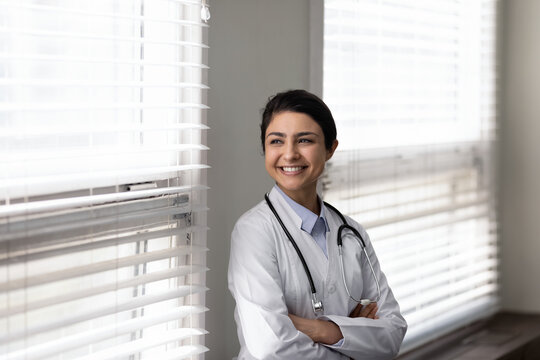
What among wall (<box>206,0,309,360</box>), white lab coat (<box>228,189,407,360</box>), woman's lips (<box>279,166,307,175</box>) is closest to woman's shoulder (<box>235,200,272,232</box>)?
white lab coat (<box>228,189,407,360</box>)

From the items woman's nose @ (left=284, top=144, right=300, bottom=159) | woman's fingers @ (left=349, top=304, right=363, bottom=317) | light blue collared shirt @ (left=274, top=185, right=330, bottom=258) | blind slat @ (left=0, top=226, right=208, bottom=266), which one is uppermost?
woman's nose @ (left=284, top=144, right=300, bottom=159)

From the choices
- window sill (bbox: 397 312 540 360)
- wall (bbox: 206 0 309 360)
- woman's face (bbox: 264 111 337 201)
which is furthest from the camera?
window sill (bbox: 397 312 540 360)

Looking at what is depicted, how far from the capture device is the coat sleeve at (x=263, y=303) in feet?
5.60

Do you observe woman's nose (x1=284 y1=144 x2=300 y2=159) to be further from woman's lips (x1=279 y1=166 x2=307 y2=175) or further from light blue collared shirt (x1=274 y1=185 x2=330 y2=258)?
light blue collared shirt (x1=274 y1=185 x2=330 y2=258)

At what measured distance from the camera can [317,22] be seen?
2398mm

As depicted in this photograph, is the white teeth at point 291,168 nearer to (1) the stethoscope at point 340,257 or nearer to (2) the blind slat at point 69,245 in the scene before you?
(1) the stethoscope at point 340,257

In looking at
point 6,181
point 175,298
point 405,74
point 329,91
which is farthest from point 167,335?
point 405,74

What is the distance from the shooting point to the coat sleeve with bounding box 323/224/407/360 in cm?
181

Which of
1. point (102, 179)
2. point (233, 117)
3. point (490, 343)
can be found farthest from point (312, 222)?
point (490, 343)

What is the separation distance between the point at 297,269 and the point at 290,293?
0.06 m

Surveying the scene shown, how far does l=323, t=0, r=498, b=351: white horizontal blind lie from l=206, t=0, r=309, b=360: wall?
31cm

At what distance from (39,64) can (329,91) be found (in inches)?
43.4

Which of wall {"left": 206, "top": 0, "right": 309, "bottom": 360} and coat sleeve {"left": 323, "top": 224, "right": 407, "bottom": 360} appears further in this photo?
wall {"left": 206, "top": 0, "right": 309, "bottom": 360}

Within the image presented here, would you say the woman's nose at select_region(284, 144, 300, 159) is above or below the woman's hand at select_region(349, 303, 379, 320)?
above
